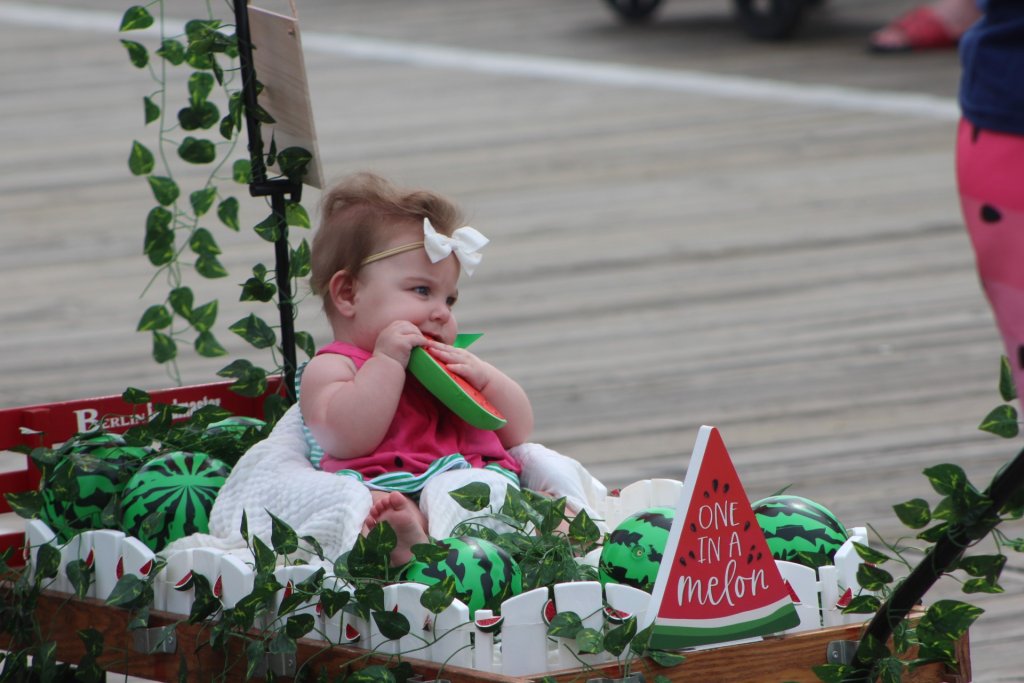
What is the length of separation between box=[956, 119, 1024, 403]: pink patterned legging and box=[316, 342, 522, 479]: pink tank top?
40.7 inches

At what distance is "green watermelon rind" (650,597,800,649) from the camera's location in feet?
6.82

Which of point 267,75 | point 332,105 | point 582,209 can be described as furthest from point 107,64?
point 267,75

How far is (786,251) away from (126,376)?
2.66 m

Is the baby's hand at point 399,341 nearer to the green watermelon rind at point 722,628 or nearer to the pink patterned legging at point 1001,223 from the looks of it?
the green watermelon rind at point 722,628

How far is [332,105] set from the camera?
9.59 m

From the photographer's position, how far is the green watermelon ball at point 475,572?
220 cm

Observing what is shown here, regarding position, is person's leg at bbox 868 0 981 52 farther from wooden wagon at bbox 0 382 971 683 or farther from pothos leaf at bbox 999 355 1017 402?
pothos leaf at bbox 999 355 1017 402

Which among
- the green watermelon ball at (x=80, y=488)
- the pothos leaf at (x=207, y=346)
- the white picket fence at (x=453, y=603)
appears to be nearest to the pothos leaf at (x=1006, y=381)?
the white picket fence at (x=453, y=603)

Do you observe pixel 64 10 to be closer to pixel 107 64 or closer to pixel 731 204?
pixel 107 64

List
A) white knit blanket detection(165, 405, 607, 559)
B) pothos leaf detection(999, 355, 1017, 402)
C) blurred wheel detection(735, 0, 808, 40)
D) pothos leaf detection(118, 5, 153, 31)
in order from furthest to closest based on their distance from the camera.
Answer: blurred wheel detection(735, 0, 808, 40), pothos leaf detection(118, 5, 153, 31), white knit blanket detection(165, 405, 607, 559), pothos leaf detection(999, 355, 1017, 402)

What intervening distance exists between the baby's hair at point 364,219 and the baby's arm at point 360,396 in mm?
147

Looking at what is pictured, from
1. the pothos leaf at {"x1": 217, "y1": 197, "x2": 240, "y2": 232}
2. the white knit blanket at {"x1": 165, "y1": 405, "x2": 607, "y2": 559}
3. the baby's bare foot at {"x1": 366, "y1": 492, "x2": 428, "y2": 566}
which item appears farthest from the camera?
the pothos leaf at {"x1": 217, "y1": 197, "x2": 240, "y2": 232}

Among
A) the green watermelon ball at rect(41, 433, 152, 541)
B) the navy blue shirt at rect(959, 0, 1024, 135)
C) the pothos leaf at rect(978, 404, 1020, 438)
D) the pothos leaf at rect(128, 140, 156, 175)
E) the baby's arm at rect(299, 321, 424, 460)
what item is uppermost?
the navy blue shirt at rect(959, 0, 1024, 135)

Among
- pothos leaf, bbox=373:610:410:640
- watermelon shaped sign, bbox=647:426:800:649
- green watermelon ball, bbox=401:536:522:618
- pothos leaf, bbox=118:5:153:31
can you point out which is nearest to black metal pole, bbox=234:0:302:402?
pothos leaf, bbox=118:5:153:31
